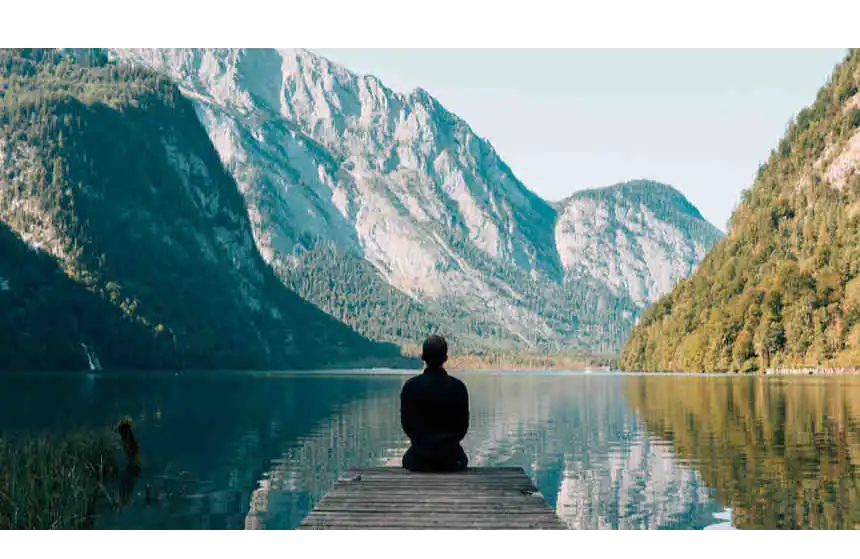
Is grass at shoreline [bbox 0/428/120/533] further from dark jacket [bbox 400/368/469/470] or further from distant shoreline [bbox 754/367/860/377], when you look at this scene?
distant shoreline [bbox 754/367/860/377]

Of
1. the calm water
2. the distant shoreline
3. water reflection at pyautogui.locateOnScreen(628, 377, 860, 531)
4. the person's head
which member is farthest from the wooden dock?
the distant shoreline

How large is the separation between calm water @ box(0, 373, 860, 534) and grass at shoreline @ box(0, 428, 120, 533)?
5.42 feet

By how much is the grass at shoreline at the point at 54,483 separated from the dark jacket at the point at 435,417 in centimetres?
1034

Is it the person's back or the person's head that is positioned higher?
the person's head

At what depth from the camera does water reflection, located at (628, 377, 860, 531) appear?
33594 millimetres

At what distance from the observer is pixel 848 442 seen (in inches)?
2088

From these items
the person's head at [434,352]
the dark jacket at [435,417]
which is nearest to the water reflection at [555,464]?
the dark jacket at [435,417]

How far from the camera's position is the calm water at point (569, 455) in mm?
35375

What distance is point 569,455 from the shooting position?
58.5 meters

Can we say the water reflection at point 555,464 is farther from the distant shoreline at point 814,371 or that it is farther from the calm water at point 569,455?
the distant shoreline at point 814,371

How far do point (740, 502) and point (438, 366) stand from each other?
23968 mm

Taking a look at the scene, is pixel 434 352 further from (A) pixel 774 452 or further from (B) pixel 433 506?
(A) pixel 774 452
